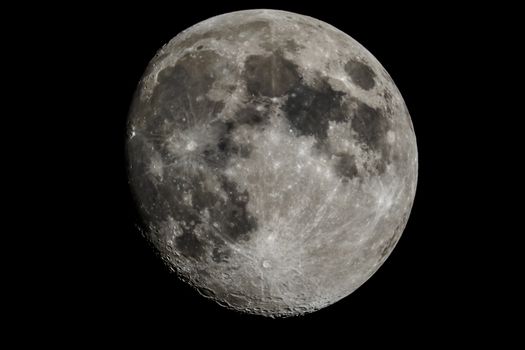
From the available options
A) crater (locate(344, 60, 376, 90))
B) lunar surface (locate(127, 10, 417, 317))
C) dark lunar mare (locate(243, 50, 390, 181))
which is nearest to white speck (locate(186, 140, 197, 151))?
lunar surface (locate(127, 10, 417, 317))

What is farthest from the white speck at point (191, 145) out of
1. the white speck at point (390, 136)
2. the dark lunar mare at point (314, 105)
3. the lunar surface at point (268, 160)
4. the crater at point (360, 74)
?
the white speck at point (390, 136)

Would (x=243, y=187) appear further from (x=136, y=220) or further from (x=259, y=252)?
(x=136, y=220)

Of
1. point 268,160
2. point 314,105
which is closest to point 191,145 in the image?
point 268,160

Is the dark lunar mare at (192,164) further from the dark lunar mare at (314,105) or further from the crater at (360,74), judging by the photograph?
the crater at (360,74)

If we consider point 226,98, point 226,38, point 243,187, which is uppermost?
point 226,38

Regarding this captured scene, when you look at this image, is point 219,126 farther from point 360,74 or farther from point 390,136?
point 390,136

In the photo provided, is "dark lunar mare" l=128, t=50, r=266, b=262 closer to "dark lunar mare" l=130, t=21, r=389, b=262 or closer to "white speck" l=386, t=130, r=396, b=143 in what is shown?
"dark lunar mare" l=130, t=21, r=389, b=262

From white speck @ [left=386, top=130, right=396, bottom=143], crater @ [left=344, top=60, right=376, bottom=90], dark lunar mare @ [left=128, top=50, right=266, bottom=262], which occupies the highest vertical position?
crater @ [left=344, top=60, right=376, bottom=90]

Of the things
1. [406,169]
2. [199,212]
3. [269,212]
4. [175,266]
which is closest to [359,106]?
[406,169]
